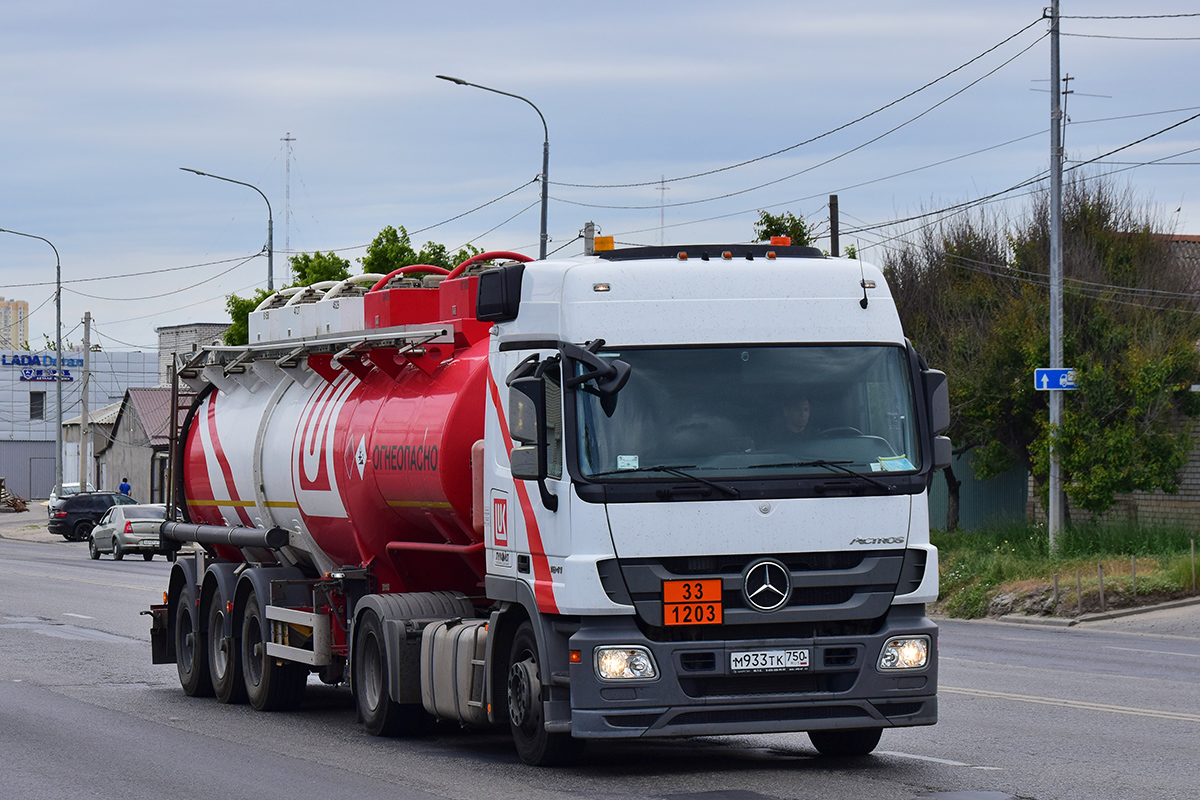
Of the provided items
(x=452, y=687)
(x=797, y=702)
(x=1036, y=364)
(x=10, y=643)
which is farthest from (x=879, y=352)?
(x=1036, y=364)

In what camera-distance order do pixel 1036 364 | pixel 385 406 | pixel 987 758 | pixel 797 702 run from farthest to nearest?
pixel 1036 364
pixel 385 406
pixel 987 758
pixel 797 702

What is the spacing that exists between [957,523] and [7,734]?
84.4 feet

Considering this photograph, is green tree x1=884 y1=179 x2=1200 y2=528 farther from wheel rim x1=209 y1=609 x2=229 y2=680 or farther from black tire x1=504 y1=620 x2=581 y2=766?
black tire x1=504 y1=620 x2=581 y2=766

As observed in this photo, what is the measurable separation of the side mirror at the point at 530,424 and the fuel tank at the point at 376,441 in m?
1.61

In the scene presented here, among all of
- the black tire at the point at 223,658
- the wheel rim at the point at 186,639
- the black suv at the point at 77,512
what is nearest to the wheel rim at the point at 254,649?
the black tire at the point at 223,658

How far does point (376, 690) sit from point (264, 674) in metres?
2.46

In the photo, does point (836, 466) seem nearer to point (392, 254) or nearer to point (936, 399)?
point (936, 399)

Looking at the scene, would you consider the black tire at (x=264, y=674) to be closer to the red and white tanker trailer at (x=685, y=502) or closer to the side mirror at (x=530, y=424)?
the red and white tanker trailer at (x=685, y=502)

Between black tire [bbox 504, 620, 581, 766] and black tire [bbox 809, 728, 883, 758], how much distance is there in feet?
5.61

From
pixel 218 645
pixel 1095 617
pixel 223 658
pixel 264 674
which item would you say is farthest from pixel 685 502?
pixel 1095 617

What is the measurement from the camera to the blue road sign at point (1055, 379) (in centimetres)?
2597

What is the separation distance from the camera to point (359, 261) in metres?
45.2

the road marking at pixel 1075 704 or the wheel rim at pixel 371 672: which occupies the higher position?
the wheel rim at pixel 371 672

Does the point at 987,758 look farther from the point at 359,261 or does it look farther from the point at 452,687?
the point at 359,261
